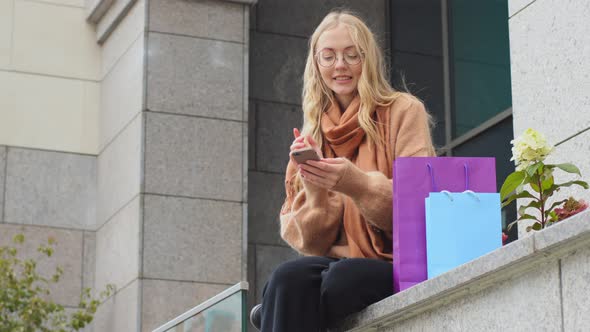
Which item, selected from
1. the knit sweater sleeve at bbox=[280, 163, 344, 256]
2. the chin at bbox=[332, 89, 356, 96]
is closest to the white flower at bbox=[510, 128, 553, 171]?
the knit sweater sleeve at bbox=[280, 163, 344, 256]

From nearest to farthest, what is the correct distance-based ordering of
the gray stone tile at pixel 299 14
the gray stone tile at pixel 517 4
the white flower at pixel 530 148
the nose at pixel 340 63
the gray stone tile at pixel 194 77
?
the white flower at pixel 530 148, the nose at pixel 340 63, the gray stone tile at pixel 517 4, the gray stone tile at pixel 194 77, the gray stone tile at pixel 299 14

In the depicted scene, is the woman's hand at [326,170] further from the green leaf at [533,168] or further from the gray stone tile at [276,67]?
the gray stone tile at [276,67]

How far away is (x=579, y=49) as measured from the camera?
21.2 ft

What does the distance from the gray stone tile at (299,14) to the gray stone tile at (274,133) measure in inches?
31.4

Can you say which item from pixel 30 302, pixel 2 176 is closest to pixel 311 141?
pixel 30 302

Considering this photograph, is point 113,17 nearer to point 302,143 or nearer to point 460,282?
point 302,143

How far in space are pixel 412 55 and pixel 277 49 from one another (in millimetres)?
1352

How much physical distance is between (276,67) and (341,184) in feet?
23.1

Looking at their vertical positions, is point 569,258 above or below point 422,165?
below

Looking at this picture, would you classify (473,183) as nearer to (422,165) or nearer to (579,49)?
(422,165)

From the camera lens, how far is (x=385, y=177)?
575 centimetres

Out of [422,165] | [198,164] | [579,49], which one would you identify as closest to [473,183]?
[422,165]

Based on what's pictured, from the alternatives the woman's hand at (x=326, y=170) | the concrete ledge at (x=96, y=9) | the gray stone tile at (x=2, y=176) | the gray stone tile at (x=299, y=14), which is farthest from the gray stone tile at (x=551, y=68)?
the gray stone tile at (x=2, y=176)

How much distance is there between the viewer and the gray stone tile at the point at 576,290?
4.25 m
